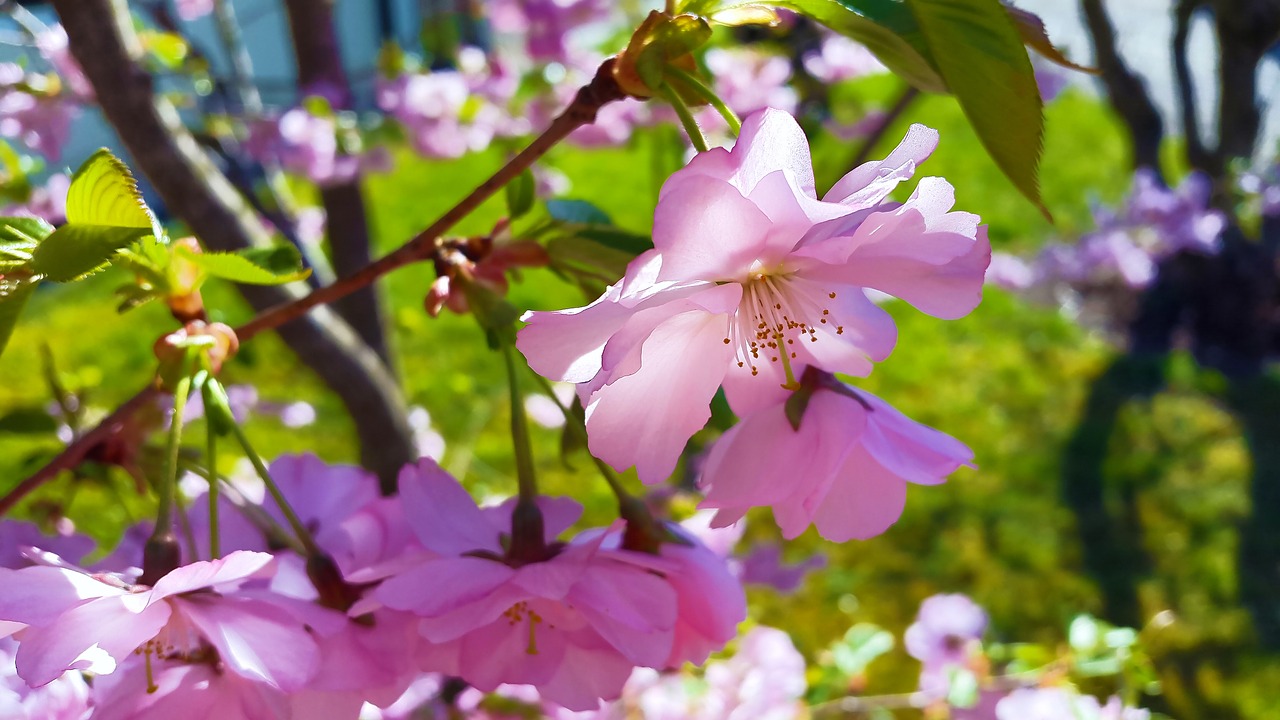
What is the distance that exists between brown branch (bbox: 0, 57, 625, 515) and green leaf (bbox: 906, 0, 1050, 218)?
16cm

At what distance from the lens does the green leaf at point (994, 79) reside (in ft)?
1.27

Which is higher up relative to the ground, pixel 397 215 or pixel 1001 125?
pixel 397 215

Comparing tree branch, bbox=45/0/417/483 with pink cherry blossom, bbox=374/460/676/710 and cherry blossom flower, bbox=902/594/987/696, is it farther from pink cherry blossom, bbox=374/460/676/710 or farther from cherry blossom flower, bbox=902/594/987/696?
cherry blossom flower, bbox=902/594/987/696

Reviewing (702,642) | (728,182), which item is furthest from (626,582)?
(728,182)

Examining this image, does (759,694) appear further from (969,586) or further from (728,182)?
(969,586)

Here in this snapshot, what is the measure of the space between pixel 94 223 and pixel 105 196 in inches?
0.5

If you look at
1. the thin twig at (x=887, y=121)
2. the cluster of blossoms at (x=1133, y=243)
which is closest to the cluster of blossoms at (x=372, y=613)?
the thin twig at (x=887, y=121)

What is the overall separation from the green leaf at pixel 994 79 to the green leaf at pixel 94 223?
0.34 meters

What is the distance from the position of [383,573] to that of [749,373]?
0.69ft

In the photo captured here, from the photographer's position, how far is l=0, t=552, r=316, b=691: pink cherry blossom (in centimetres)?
42

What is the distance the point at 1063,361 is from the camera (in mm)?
3441

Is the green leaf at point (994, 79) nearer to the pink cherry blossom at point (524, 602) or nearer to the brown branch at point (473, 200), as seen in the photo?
the brown branch at point (473, 200)

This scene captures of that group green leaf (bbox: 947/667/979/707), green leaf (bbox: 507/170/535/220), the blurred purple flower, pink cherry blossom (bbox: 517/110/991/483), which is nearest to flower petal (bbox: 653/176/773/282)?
pink cherry blossom (bbox: 517/110/991/483)

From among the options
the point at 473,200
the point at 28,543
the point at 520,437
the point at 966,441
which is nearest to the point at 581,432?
the point at 520,437
